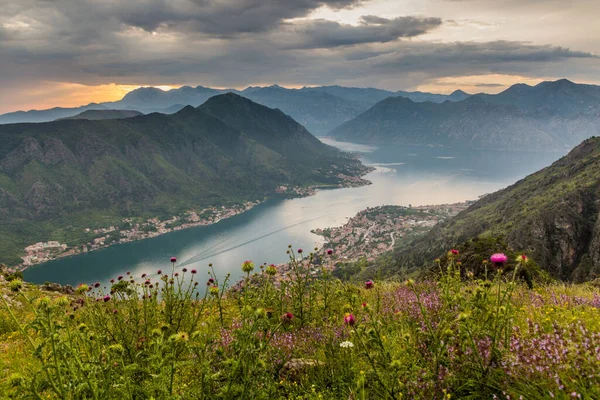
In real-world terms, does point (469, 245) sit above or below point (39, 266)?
above

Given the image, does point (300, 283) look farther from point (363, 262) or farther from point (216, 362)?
point (216, 362)

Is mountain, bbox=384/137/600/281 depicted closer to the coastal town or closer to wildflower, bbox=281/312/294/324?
wildflower, bbox=281/312/294/324

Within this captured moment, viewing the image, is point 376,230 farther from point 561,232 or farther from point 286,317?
point 286,317

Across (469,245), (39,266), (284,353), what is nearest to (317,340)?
(284,353)

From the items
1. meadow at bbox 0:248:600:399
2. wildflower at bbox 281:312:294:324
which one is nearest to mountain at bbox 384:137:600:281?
meadow at bbox 0:248:600:399

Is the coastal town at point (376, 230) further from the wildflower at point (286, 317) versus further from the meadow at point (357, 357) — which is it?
the wildflower at point (286, 317)

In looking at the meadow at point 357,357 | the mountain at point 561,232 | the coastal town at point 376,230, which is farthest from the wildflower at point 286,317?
Result: the coastal town at point 376,230

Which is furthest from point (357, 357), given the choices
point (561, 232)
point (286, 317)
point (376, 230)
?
point (376, 230)

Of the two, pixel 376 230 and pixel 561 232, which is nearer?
pixel 561 232
